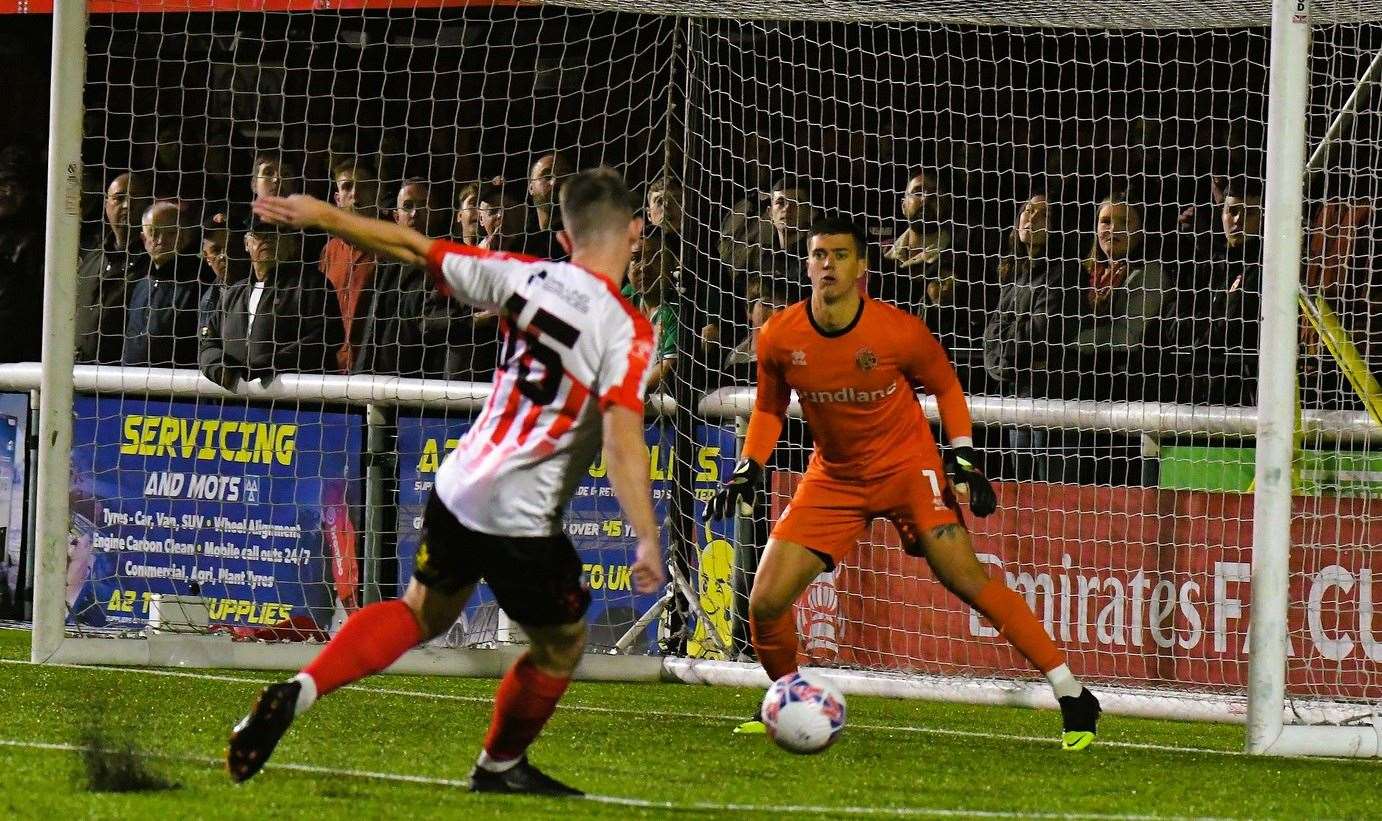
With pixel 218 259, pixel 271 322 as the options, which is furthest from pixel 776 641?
pixel 218 259

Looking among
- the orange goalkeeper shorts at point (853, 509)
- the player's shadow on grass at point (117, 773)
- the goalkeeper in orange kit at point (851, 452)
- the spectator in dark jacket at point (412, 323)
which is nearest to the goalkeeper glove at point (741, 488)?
the goalkeeper in orange kit at point (851, 452)

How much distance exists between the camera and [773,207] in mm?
10250

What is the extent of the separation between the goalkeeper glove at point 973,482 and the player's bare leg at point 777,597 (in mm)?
628

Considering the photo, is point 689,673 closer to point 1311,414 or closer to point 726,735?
point 726,735

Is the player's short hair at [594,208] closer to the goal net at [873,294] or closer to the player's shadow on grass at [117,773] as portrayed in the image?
the player's shadow on grass at [117,773]

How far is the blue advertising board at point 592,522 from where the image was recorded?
10336mm

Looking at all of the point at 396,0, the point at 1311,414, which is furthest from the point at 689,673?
the point at 396,0

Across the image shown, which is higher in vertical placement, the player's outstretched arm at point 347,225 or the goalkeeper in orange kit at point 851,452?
the player's outstretched arm at point 347,225

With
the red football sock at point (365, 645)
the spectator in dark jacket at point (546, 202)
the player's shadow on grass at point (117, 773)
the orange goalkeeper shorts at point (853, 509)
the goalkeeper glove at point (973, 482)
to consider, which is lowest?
the player's shadow on grass at point (117, 773)

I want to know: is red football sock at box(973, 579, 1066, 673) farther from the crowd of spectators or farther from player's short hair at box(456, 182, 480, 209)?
player's short hair at box(456, 182, 480, 209)

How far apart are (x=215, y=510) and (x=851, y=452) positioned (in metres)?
4.32

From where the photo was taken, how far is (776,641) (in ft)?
25.7

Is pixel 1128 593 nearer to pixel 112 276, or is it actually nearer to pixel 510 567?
pixel 510 567

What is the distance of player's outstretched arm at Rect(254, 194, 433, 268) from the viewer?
5.15m
